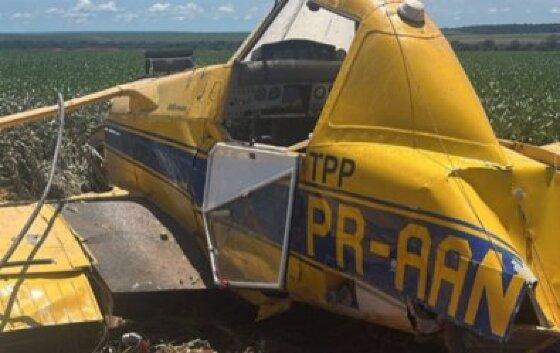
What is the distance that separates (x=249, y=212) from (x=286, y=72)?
1.61m

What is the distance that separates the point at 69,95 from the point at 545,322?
61.2ft

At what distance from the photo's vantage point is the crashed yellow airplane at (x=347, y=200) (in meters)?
3.72

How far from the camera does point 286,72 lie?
20.4 ft

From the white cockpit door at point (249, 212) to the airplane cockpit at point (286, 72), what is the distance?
675 millimetres

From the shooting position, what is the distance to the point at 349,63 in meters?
4.59

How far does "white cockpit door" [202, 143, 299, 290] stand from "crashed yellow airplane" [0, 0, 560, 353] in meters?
0.01

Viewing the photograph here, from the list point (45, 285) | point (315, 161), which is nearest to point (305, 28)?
point (315, 161)

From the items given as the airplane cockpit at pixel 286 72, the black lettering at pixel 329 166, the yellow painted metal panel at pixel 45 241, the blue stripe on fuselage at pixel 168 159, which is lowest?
the yellow painted metal panel at pixel 45 241

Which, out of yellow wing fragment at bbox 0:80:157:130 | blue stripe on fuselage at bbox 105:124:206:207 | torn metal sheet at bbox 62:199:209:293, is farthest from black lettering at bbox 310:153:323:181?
yellow wing fragment at bbox 0:80:157:130

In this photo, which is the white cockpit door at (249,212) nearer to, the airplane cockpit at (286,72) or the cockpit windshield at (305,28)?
the airplane cockpit at (286,72)

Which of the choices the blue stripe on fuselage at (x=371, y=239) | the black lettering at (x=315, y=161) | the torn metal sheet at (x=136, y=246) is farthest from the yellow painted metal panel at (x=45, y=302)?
the black lettering at (x=315, y=161)

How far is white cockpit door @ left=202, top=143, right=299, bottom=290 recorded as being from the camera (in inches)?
184

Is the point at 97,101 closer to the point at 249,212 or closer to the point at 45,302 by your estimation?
the point at 249,212

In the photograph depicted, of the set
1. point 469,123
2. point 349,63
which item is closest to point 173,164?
point 349,63
